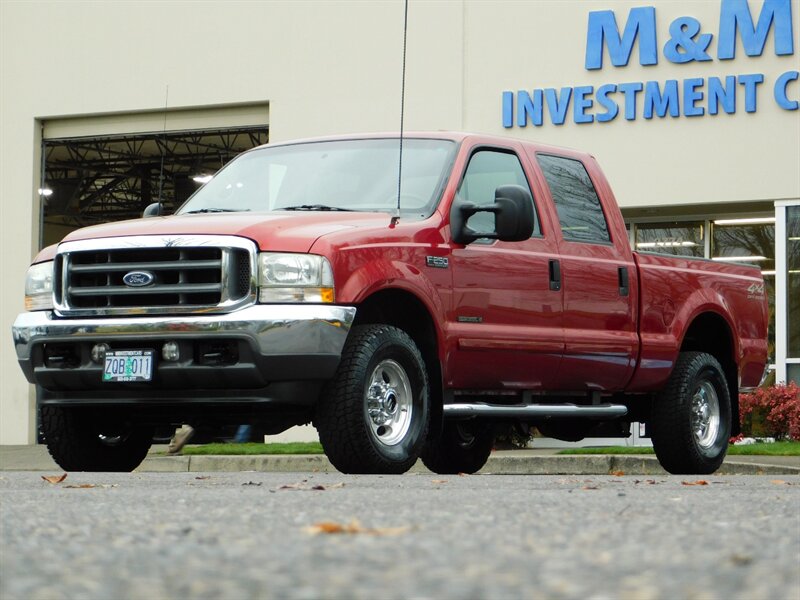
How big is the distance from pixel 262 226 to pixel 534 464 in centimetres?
628

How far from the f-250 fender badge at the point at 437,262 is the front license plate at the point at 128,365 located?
1605 mm

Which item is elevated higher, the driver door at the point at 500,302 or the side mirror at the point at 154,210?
the side mirror at the point at 154,210

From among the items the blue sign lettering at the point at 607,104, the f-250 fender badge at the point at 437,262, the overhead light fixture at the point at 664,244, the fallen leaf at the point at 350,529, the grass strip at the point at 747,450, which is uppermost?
the blue sign lettering at the point at 607,104

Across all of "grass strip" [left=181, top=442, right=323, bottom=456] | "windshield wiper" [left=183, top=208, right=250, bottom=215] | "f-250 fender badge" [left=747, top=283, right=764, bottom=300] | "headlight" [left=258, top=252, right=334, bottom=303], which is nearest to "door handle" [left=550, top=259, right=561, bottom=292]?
"windshield wiper" [left=183, top=208, right=250, bottom=215]

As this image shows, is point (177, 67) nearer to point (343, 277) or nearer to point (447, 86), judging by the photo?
point (447, 86)

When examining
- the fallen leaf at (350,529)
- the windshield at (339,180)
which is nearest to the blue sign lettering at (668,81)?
the windshield at (339,180)

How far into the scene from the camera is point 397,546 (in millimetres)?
3396

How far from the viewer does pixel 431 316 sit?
8266mm

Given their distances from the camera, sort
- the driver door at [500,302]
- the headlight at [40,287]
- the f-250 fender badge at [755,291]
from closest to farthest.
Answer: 1. the headlight at [40,287]
2. the driver door at [500,302]
3. the f-250 fender badge at [755,291]

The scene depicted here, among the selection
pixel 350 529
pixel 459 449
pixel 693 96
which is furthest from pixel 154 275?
pixel 693 96

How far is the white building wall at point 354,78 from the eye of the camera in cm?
1897

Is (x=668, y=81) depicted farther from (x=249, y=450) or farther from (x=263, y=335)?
(x=263, y=335)

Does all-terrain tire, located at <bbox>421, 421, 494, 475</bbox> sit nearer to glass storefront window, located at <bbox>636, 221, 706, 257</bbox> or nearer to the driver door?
the driver door

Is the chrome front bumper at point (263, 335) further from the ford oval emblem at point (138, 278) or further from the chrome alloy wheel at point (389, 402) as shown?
the chrome alloy wheel at point (389, 402)
